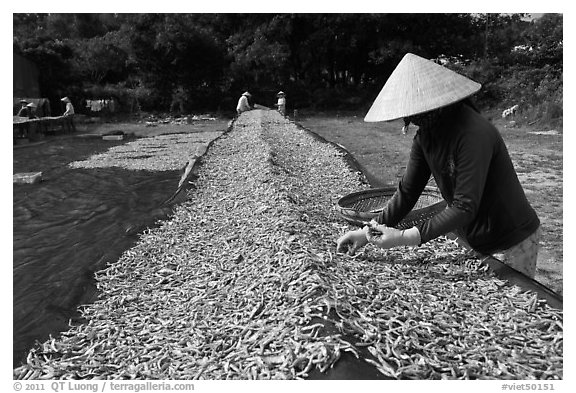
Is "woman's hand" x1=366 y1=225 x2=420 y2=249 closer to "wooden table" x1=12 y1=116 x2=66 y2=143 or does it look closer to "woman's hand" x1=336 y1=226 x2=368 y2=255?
"woman's hand" x1=336 y1=226 x2=368 y2=255

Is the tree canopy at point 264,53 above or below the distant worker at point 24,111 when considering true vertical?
above

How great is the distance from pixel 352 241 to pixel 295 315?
0.68 meters

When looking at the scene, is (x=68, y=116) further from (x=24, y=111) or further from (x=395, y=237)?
(x=395, y=237)

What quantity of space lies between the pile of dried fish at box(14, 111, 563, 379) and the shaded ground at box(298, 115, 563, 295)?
1.52m

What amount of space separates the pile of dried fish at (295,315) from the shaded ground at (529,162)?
1515 millimetres

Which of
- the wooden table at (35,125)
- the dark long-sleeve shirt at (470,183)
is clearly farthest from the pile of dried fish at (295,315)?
the wooden table at (35,125)

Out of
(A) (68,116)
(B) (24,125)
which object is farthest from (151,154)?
(A) (68,116)

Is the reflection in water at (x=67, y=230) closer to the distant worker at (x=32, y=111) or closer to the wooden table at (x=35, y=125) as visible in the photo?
the wooden table at (x=35, y=125)

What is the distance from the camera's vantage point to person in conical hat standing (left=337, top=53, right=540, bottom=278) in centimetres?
206

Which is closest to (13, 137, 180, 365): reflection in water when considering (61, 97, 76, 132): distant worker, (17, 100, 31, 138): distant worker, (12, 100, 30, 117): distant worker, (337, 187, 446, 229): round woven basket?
(337, 187, 446, 229): round woven basket

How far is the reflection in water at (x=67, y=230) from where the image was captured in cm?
302

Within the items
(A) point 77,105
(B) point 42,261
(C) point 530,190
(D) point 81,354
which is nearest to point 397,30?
(A) point 77,105

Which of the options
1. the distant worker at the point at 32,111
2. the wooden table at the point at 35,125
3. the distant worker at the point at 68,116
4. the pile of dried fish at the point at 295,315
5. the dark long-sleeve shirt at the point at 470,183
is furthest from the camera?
the distant worker at the point at 68,116

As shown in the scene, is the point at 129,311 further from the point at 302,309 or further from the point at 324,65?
the point at 324,65
